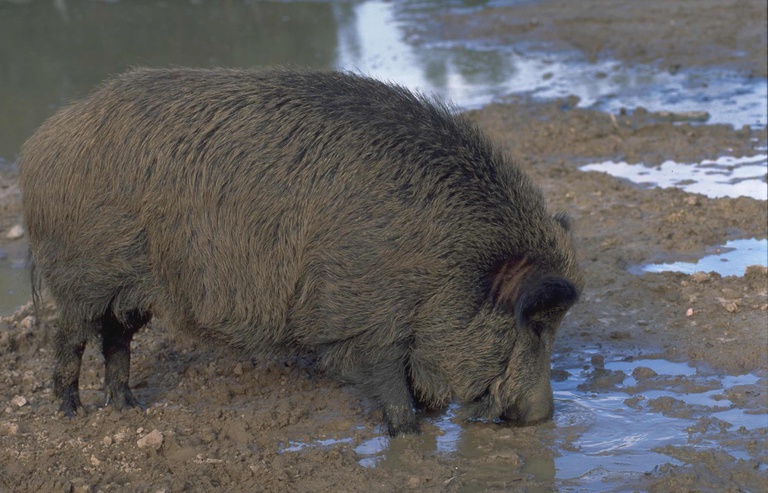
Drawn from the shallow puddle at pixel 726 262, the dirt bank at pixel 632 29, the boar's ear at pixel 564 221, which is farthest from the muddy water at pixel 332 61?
the boar's ear at pixel 564 221

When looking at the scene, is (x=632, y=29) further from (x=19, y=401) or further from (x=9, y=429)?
(x=9, y=429)

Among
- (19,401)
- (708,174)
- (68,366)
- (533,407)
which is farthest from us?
(708,174)

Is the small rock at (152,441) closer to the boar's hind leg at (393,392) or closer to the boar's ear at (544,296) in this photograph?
the boar's hind leg at (393,392)

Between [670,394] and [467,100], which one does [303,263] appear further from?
[467,100]

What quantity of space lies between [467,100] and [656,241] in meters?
5.12

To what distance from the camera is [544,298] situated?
15.1ft

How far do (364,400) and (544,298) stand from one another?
1407 mm

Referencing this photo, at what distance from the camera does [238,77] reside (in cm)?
526

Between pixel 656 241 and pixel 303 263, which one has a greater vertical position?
pixel 303 263

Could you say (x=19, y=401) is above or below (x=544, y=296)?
below

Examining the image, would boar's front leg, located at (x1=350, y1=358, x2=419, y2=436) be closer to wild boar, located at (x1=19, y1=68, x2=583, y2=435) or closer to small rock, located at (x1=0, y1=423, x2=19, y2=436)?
wild boar, located at (x1=19, y1=68, x2=583, y2=435)

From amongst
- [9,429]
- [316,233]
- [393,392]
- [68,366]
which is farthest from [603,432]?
[9,429]

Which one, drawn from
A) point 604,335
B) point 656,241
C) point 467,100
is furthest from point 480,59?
point 604,335

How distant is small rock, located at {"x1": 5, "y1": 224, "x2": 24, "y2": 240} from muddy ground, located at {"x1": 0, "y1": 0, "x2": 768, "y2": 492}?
0.07m
